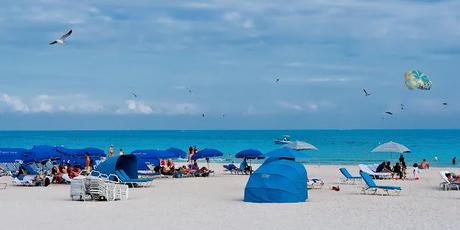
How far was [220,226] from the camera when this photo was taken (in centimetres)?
1284

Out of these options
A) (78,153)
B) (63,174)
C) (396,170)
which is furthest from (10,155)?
(396,170)

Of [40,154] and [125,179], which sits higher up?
[40,154]

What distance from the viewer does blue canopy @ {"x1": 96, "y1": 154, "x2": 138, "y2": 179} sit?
72.7ft

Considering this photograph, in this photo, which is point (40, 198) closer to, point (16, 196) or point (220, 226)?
point (16, 196)

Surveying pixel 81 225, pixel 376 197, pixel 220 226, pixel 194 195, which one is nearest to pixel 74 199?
pixel 194 195

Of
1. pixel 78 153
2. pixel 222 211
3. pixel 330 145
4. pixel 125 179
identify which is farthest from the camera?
pixel 330 145

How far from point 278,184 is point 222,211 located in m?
2.26

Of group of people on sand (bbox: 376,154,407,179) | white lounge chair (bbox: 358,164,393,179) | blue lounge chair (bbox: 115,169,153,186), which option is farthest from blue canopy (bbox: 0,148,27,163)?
group of people on sand (bbox: 376,154,407,179)

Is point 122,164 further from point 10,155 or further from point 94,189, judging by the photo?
point 10,155

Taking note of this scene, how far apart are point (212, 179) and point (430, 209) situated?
12.5 metres

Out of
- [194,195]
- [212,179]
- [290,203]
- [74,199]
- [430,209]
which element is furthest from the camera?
[212,179]

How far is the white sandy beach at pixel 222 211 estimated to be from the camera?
13.1 metres

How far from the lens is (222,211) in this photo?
15328mm

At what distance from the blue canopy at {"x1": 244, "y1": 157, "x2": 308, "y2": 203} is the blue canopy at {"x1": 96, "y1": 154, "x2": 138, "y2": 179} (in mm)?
6328
